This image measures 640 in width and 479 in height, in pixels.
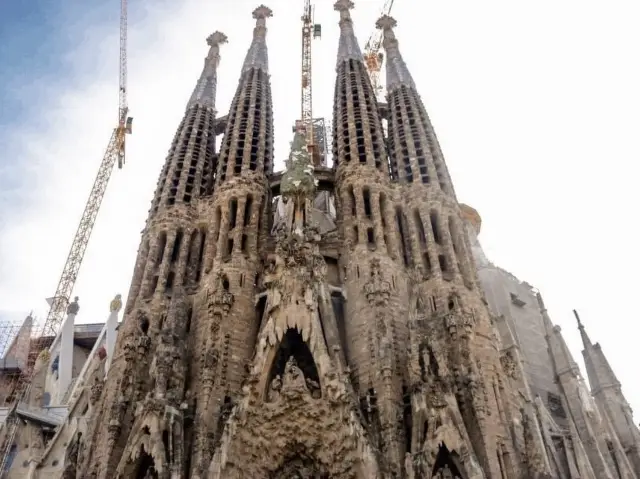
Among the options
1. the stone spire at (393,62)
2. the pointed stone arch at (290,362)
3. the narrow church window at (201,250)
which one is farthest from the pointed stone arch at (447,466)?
the stone spire at (393,62)

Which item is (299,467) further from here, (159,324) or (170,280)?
(170,280)

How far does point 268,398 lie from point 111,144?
4850cm

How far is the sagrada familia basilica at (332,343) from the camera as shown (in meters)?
18.3

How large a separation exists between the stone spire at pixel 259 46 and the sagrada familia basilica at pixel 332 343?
449 cm

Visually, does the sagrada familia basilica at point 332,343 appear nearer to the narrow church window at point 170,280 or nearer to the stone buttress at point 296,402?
the stone buttress at point 296,402

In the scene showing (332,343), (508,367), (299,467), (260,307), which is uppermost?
(260,307)

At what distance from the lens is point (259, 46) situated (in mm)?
38594

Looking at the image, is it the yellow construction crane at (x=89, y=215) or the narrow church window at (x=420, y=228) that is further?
the yellow construction crane at (x=89, y=215)

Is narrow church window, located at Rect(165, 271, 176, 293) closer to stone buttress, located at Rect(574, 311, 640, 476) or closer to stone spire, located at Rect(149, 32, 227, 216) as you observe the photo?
stone spire, located at Rect(149, 32, 227, 216)

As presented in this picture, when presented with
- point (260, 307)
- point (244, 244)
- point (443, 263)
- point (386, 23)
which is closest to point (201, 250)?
point (244, 244)

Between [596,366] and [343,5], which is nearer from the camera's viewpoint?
[596,366]

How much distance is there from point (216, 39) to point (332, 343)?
26.6m

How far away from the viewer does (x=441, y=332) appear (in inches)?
837

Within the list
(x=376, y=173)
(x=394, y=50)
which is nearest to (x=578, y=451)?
(x=376, y=173)
